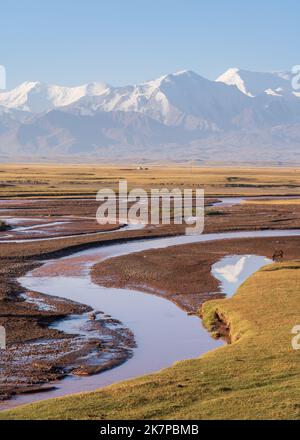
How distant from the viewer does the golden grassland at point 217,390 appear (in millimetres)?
16938

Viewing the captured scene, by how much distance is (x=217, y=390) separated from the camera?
1855 cm

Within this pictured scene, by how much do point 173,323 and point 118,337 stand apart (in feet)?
10.2

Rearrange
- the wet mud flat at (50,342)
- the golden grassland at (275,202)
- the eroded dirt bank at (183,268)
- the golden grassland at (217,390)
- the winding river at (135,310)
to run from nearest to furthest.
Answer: the golden grassland at (217,390) < the wet mud flat at (50,342) < the winding river at (135,310) < the eroded dirt bank at (183,268) < the golden grassland at (275,202)

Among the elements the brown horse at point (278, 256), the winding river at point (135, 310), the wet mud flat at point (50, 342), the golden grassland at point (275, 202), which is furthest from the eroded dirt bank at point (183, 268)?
the golden grassland at point (275, 202)

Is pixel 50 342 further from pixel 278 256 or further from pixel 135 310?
pixel 278 256

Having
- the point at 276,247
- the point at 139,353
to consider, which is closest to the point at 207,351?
the point at 139,353

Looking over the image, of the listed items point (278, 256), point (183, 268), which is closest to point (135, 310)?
point (183, 268)

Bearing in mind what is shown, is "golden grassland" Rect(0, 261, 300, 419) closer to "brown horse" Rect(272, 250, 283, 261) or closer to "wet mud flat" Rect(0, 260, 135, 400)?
"wet mud flat" Rect(0, 260, 135, 400)

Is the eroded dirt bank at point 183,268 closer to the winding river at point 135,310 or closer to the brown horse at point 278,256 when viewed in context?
Answer: the brown horse at point 278,256

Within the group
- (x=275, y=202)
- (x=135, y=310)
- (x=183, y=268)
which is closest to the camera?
(x=135, y=310)

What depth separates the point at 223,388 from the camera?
18672 millimetres

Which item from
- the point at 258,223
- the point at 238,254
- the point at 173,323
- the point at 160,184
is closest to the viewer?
the point at 173,323

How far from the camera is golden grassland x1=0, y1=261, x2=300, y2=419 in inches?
667

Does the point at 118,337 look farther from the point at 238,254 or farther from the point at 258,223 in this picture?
the point at 258,223
